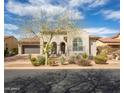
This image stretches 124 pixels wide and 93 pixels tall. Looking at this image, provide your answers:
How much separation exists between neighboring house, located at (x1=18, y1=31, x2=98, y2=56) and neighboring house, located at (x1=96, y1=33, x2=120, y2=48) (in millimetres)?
104

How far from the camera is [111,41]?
3225 millimetres

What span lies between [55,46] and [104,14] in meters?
0.91

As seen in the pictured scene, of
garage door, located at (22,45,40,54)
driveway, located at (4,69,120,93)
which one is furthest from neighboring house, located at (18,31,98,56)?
driveway, located at (4,69,120,93)

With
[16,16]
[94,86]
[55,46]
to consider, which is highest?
[16,16]

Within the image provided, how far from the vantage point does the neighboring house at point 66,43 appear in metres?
3.26

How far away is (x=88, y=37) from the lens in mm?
3279

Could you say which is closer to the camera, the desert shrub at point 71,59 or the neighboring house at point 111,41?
the neighboring house at point 111,41

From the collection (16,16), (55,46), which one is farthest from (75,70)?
(16,16)

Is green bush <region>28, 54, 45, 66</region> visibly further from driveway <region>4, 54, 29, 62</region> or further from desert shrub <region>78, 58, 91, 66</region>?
desert shrub <region>78, 58, 91, 66</region>

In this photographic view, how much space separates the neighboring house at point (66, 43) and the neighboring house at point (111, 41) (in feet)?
0.34

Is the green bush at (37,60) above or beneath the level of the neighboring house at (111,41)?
beneath

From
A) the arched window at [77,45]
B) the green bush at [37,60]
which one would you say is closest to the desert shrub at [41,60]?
the green bush at [37,60]

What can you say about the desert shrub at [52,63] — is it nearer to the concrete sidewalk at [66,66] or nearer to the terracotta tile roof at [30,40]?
the concrete sidewalk at [66,66]
